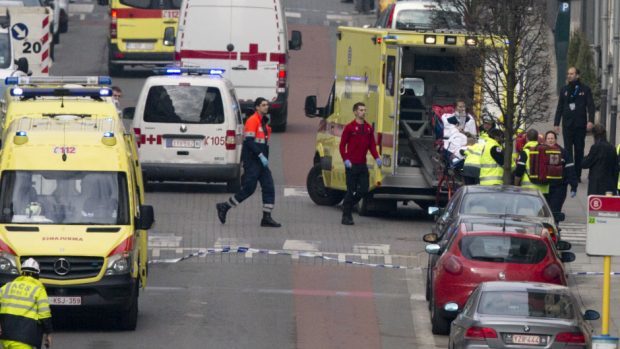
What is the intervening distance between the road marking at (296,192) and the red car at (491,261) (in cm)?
1055

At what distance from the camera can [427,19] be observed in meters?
33.0

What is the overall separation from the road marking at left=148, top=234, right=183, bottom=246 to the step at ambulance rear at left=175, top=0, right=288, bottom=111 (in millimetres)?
10606

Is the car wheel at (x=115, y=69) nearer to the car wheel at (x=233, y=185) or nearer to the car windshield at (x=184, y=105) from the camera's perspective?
the car wheel at (x=233, y=185)

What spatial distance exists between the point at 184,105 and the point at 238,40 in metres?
6.84

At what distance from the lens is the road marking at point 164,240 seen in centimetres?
2350

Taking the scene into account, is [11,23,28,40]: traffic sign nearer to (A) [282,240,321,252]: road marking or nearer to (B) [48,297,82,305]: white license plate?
(A) [282,240,321,252]: road marking

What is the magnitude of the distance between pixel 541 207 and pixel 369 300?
2.34m

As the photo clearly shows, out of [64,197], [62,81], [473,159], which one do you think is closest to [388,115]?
[473,159]

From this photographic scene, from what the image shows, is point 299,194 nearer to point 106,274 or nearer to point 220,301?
point 220,301

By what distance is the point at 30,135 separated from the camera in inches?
733

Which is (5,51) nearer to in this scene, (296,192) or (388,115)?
(296,192)

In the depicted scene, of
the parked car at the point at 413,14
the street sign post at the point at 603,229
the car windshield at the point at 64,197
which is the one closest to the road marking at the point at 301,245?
the car windshield at the point at 64,197

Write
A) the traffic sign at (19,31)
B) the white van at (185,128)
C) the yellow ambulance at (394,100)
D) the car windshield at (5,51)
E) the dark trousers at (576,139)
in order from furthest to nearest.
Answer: the traffic sign at (19,31) < the car windshield at (5,51) < the dark trousers at (576,139) < the white van at (185,128) < the yellow ambulance at (394,100)

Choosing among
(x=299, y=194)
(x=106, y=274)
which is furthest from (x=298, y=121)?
(x=106, y=274)
